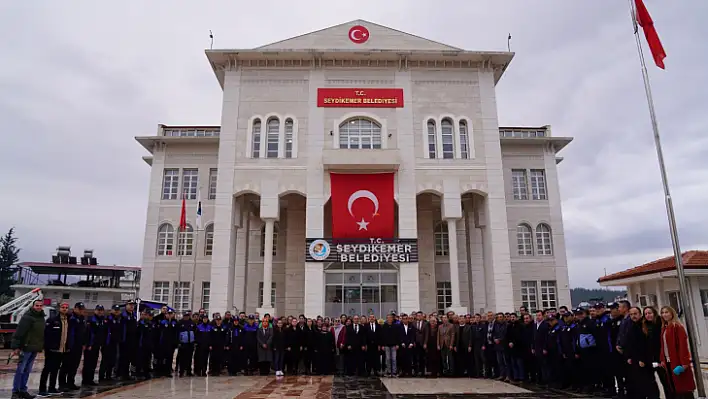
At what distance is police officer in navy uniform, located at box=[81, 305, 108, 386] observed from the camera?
9961 millimetres

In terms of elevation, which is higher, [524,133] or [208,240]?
[524,133]

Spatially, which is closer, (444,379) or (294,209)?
(444,379)

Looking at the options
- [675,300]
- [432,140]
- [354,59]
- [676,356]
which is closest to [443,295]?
[432,140]

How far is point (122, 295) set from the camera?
32.8 metres

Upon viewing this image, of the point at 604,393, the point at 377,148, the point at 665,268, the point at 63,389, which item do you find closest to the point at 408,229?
the point at 377,148

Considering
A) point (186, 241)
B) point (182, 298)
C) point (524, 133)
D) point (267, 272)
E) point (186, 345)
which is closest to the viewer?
point (186, 345)

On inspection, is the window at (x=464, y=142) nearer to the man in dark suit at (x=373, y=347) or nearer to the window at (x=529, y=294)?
the window at (x=529, y=294)

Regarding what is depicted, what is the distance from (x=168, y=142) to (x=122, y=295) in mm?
13873

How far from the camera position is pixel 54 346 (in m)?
8.95

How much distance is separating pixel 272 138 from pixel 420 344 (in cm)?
1249

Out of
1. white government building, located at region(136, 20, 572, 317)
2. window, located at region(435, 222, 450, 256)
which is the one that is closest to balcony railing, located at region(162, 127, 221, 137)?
white government building, located at region(136, 20, 572, 317)

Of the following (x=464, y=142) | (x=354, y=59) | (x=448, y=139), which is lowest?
(x=464, y=142)

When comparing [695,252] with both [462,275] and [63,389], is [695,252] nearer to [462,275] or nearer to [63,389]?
[462,275]

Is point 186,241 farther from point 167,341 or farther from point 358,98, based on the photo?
point 167,341
